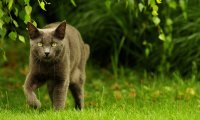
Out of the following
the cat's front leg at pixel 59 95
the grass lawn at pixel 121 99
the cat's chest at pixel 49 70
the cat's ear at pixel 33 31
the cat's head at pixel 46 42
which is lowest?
the grass lawn at pixel 121 99

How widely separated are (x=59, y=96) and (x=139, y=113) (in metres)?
0.99

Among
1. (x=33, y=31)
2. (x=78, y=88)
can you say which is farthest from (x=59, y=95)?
(x=33, y=31)

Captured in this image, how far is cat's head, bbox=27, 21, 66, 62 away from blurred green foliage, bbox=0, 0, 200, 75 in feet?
10.4

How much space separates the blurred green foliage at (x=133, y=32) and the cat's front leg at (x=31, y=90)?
3082 mm

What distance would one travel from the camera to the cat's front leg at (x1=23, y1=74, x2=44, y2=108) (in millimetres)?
7129

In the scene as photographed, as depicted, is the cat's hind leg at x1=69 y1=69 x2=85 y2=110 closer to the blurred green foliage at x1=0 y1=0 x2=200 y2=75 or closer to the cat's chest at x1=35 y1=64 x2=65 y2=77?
the cat's chest at x1=35 y1=64 x2=65 y2=77

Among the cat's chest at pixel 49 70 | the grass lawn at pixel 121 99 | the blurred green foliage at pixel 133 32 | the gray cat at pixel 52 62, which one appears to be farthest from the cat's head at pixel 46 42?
the blurred green foliage at pixel 133 32

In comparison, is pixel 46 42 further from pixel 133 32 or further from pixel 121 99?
pixel 133 32

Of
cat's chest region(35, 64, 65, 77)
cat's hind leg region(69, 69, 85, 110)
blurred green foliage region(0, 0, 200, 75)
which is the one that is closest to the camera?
cat's chest region(35, 64, 65, 77)

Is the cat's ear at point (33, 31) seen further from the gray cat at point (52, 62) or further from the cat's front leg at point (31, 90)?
the cat's front leg at point (31, 90)

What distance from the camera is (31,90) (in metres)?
7.27

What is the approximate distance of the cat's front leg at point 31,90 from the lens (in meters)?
7.13

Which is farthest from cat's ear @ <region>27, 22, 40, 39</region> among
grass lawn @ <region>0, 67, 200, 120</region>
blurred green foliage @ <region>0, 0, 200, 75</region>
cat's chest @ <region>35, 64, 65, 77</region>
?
blurred green foliage @ <region>0, 0, 200, 75</region>

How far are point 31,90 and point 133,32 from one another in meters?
4.50
